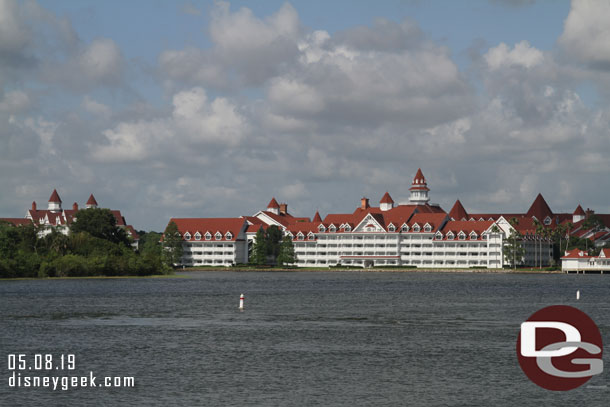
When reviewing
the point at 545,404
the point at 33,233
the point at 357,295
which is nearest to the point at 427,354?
the point at 545,404

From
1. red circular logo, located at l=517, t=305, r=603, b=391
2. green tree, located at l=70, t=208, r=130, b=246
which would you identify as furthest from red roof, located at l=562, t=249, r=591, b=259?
red circular logo, located at l=517, t=305, r=603, b=391

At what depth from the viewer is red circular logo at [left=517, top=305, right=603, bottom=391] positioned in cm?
3488

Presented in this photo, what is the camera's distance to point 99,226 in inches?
6122

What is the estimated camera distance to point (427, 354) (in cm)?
4203

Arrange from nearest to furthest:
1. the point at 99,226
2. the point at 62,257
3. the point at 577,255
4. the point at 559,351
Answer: the point at 559,351
the point at 62,257
the point at 99,226
the point at 577,255

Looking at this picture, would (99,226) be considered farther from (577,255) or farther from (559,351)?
(559,351)

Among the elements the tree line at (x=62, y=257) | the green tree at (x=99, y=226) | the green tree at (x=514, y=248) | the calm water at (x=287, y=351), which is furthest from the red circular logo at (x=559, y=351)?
the green tree at (x=514, y=248)

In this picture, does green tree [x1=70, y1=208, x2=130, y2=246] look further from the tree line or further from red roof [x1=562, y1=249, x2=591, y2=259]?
red roof [x1=562, y1=249, x2=591, y2=259]

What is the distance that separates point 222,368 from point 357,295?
58838 millimetres

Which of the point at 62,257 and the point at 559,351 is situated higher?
the point at 62,257

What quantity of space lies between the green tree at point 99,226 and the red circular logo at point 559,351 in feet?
356

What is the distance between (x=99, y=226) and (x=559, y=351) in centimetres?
12404

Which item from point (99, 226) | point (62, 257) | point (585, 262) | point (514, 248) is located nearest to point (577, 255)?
point (585, 262)

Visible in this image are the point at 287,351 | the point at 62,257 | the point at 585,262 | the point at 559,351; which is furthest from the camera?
the point at 585,262
